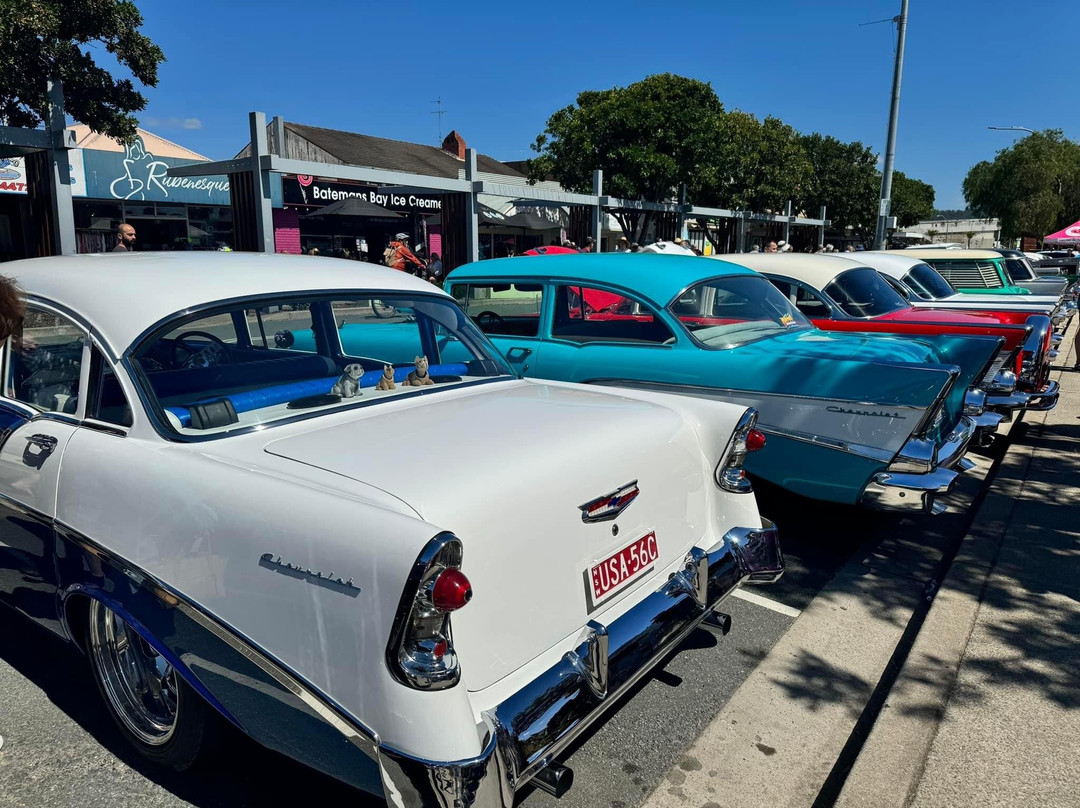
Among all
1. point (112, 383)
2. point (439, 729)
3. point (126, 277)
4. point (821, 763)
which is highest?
point (126, 277)

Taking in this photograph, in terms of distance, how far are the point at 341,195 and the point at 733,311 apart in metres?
22.5

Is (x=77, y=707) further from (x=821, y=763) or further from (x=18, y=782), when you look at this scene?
(x=821, y=763)


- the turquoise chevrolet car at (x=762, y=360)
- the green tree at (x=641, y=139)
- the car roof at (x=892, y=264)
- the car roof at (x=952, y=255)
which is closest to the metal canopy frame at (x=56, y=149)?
the turquoise chevrolet car at (x=762, y=360)

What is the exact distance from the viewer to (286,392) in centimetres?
295

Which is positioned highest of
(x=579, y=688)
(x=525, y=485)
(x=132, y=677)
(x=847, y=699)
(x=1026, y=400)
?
(x=525, y=485)

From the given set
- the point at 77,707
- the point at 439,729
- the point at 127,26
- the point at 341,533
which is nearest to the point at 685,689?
the point at 439,729

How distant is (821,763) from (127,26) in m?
16.2

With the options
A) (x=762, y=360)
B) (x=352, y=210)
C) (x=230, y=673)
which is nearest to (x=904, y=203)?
(x=352, y=210)

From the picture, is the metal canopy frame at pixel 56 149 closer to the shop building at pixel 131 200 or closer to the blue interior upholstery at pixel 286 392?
the shop building at pixel 131 200

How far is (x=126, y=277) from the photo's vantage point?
296 centimetres

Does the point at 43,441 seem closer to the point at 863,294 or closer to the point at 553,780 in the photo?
the point at 553,780

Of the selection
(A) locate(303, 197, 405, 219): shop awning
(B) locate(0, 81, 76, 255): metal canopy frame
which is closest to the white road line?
(B) locate(0, 81, 76, 255): metal canopy frame

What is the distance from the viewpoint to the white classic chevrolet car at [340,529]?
6.18 feet

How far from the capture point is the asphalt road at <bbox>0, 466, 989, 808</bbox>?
8.36 ft
